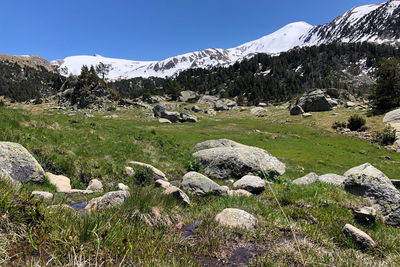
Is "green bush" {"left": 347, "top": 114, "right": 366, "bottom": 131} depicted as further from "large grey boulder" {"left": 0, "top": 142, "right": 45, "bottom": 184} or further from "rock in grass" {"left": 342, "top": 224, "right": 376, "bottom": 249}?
"large grey boulder" {"left": 0, "top": 142, "right": 45, "bottom": 184}

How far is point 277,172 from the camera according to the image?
16.7 meters

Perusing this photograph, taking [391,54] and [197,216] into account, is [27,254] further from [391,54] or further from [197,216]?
[391,54]

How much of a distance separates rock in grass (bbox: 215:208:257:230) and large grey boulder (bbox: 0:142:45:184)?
7364 mm

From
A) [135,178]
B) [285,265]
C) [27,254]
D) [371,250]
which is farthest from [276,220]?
[135,178]

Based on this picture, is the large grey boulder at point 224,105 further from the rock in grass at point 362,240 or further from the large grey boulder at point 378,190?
the rock in grass at point 362,240

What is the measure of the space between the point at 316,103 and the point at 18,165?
6956 centimetres

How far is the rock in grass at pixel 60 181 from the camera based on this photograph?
9.03 metres

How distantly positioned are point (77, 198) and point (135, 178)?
4.07m

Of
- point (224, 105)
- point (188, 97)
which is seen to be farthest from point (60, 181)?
point (188, 97)

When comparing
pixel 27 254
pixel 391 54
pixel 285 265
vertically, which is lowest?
pixel 285 265

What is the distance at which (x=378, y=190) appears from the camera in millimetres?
8391

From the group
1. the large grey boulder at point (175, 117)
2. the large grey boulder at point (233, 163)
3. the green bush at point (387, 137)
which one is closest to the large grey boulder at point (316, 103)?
the green bush at point (387, 137)

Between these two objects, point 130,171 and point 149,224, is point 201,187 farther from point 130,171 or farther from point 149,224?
point 149,224

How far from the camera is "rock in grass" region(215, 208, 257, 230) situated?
5547 millimetres
